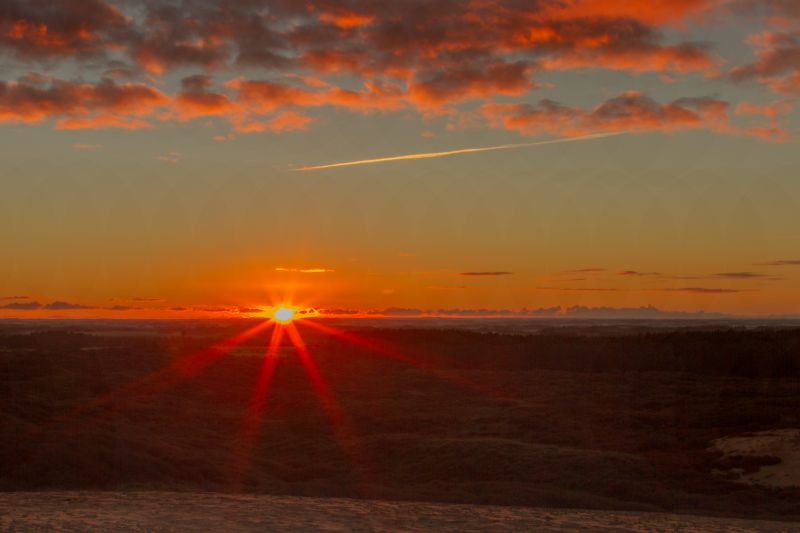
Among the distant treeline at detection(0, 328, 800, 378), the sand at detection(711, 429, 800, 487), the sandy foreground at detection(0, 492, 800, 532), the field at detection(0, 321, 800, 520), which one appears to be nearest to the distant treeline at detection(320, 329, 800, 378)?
the distant treeline at detection(0, 328, 800, 378)

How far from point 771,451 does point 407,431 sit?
11.5 m

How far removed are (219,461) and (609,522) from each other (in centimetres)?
1155

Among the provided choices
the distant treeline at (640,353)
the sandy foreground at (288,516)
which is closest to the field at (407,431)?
the distant treeline at (640,353)

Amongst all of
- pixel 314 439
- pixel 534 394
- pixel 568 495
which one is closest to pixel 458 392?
pixel 534 394

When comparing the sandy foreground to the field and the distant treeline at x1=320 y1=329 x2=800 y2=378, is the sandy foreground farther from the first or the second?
the distant treeline at x1=320 y1=329 x2=800 y2=378

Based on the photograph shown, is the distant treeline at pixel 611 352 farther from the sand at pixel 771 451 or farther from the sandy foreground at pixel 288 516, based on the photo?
the sandy foreground at pixel 288 516

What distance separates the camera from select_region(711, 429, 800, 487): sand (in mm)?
20750

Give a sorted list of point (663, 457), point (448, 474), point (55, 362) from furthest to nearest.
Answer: point (55, 362), point (663, 457), point (448, 474)

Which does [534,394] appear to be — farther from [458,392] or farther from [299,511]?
[299,511]

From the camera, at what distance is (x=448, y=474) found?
2161cm

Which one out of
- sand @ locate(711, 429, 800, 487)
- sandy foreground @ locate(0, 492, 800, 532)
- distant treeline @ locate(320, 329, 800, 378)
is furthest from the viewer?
distant treeline @ locate(320, 329, 800, 378)

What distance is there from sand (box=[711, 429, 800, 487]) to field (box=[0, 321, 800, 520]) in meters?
0.33

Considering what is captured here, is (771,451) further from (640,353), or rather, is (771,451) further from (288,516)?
(640,353)

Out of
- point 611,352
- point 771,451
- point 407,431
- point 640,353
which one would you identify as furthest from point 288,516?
point 640,353
